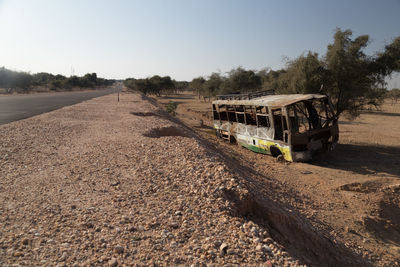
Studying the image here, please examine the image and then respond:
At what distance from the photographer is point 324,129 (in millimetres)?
11289

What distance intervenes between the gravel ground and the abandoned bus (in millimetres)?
5061

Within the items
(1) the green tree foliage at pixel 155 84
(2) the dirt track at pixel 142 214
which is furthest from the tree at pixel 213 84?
A: (2) the dirt track at pixel 142 214

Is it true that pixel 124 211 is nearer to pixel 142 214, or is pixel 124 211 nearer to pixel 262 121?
pixel 142 214

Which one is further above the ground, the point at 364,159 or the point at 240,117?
the point at 240,117

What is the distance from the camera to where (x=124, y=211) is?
13.9 feet

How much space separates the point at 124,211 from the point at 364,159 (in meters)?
13.4

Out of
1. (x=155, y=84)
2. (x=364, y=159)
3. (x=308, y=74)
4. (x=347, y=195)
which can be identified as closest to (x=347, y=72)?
(x=308, y=74)

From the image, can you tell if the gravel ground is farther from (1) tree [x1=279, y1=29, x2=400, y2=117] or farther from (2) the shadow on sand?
(1) tree [x1=279, y1=29, x2=400, y2=117]

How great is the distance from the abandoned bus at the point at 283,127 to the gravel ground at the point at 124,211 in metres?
5.06

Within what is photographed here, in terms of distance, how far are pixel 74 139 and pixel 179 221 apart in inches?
277

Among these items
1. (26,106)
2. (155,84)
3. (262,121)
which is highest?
(155,84)

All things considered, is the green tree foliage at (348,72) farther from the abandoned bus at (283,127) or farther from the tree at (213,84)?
the tree at (213,84)

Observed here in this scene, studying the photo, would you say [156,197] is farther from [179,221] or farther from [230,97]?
[230,97]

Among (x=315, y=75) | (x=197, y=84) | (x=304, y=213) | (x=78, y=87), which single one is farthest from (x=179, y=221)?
(x=78, y=87)
